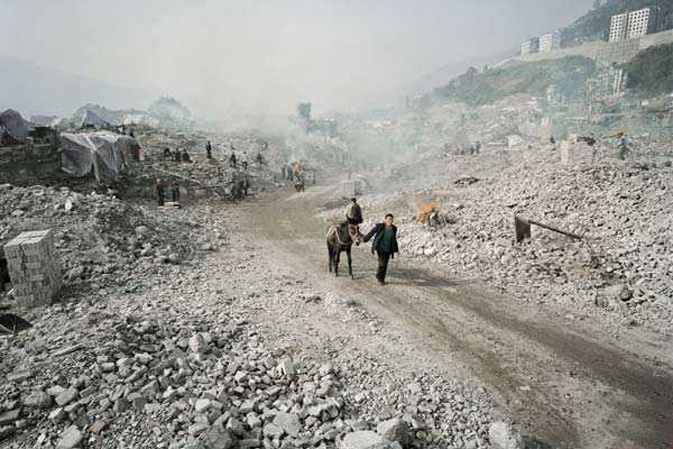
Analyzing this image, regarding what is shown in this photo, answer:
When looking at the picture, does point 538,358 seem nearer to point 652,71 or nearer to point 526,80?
point 652,71

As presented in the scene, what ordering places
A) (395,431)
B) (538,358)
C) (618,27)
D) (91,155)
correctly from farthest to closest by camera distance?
1. (618,27)
2. (91,155)
3. (538,358)
4. (395,431)

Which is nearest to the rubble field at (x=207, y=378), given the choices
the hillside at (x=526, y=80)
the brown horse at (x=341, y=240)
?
the brown horse at (x=341, y=240)

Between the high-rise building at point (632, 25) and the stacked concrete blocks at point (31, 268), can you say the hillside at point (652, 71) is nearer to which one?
the high-rise building at point (632, 25)

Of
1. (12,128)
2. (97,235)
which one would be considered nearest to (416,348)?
(97,235)

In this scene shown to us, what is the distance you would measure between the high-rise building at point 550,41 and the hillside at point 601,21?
154cm

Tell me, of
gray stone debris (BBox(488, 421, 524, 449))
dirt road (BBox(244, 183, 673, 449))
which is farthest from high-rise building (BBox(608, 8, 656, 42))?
gray stone debris (BBox(488, 421, 524, 449))

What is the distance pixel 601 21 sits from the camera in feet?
371

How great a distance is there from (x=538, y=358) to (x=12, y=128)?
24134mm

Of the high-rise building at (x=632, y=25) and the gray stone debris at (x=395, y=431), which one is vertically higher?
the high-rise building at (x=632, y=25)

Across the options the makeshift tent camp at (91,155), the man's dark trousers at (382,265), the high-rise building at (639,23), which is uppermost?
the high-rise building at (639,23)

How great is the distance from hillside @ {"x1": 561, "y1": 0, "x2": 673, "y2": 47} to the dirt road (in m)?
106

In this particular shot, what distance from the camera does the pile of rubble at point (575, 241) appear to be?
24.3 feet

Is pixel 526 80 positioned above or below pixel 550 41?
below

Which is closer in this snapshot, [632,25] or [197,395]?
[197,395]
